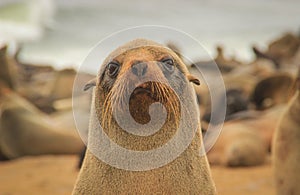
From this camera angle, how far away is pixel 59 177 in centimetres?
442

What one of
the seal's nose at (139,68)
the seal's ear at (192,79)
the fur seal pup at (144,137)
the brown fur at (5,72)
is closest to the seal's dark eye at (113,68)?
the fur seal pup at (144,137)

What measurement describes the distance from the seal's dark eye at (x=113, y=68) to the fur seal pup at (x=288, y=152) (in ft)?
5.11

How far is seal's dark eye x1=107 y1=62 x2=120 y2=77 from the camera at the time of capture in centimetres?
153

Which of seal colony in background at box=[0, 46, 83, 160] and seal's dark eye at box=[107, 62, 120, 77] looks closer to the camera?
seal's dark eye at box=[107, 62, 120, 77]

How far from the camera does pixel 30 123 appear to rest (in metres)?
5.60

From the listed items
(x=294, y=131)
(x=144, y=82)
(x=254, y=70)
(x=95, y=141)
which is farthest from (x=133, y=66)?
(x=254, y=70)

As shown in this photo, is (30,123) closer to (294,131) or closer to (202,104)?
(202,104)

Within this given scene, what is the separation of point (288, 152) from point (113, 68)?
1.57 metres

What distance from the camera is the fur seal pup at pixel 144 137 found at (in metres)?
1.47

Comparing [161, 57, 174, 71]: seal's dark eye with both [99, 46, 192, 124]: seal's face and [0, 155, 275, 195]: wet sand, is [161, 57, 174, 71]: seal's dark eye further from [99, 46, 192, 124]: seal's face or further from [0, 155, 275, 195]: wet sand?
[0, 155, 275, 195]: wet sand

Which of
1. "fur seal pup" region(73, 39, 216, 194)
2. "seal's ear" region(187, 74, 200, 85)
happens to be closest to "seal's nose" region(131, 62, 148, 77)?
"fur seal pup" region(73, 39, 216, 194)

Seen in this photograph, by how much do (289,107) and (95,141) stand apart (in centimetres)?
161

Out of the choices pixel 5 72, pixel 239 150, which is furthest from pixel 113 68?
pixel 5 72

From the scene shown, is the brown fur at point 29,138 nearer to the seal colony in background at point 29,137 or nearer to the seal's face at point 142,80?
the seal colony in background at point 29,137
